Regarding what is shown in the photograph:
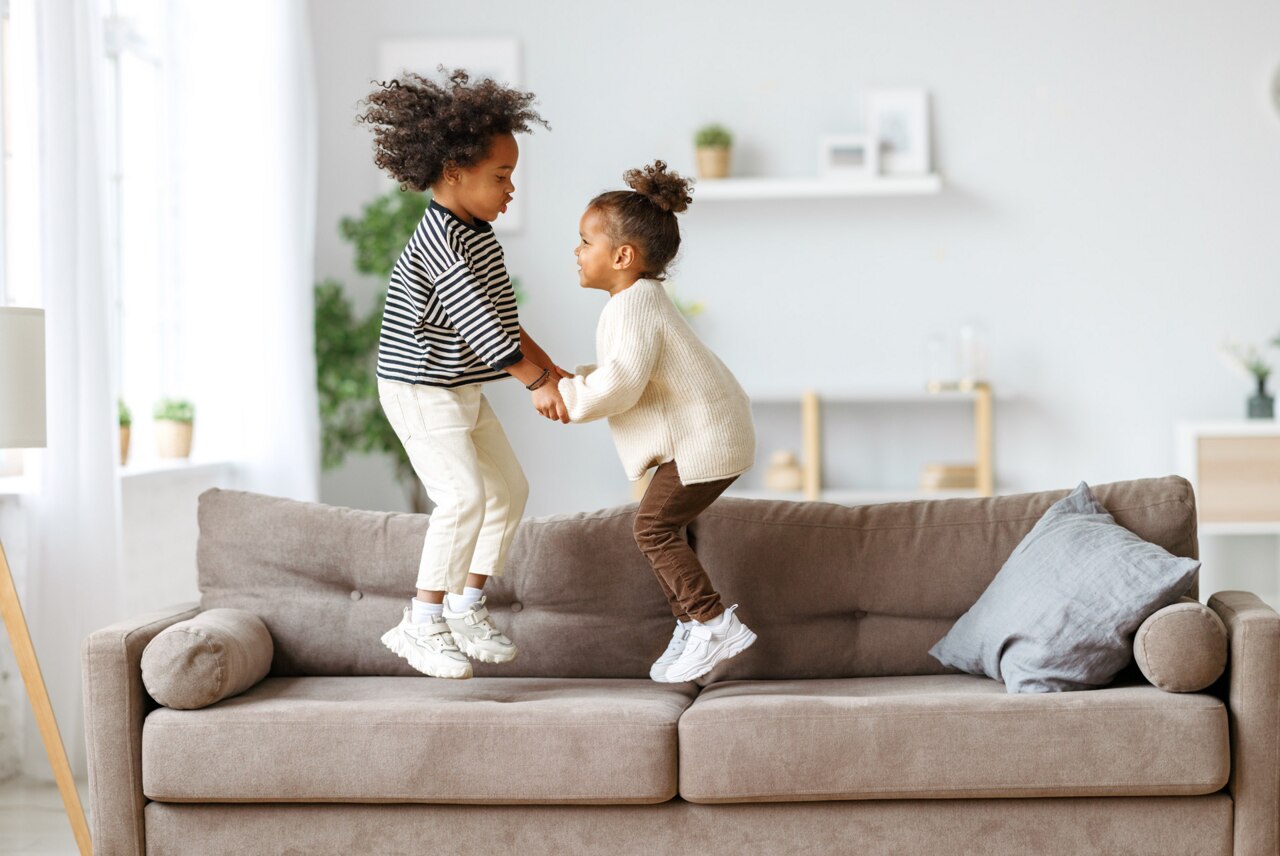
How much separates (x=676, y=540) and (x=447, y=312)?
61 cm

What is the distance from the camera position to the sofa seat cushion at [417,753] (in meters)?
2.21

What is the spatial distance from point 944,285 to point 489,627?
132 inches

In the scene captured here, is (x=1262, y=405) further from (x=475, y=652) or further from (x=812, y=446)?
(x=475, y=652)

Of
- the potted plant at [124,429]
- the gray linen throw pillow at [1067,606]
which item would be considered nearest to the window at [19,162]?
the potted plant at [124,429]

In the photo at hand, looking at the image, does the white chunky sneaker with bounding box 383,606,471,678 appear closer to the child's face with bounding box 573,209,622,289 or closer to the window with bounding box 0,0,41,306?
the child's face with bounding box 573,209,622,289

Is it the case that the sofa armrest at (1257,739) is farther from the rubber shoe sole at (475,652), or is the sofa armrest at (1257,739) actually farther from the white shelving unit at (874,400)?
the white shelving unit at (874,400)

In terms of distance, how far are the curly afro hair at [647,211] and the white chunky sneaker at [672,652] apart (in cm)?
70

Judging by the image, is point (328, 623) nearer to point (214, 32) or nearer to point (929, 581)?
point (929, 581)

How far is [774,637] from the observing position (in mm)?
2648

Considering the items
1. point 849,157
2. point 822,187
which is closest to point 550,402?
point 822,187

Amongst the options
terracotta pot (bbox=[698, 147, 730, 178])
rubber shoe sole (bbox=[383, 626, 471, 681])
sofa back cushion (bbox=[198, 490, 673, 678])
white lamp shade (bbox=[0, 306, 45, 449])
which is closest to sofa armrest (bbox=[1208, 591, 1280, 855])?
sofa back cushion (bbox=[198, 490, 673, 678])

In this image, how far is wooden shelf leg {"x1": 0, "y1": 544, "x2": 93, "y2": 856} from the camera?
250cm

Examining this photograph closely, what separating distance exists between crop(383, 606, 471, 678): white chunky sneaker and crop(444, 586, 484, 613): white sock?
49 millimetres

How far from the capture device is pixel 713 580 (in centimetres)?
267
